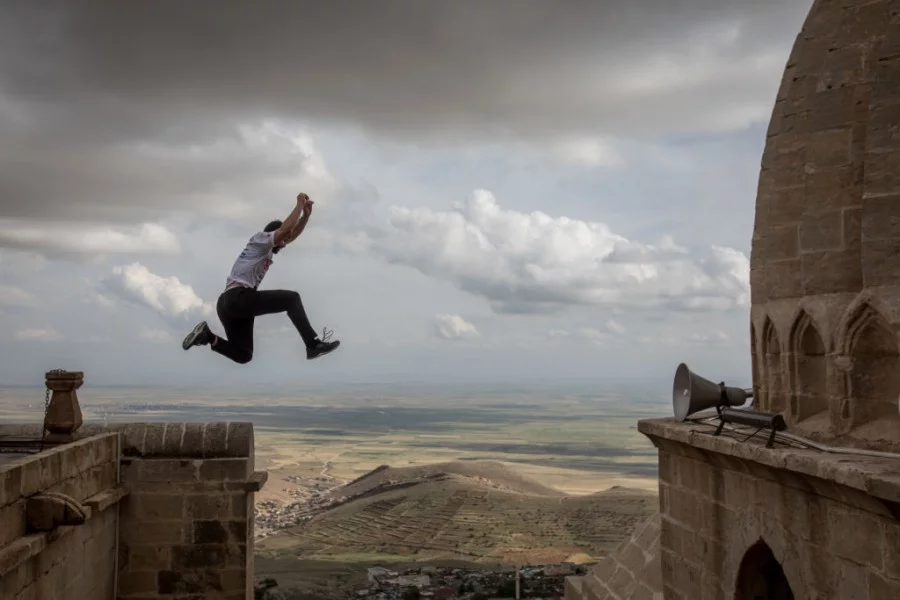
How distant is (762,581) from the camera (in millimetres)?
6883

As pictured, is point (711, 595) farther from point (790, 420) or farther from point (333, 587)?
point (333, 587)

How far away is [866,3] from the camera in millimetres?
6875

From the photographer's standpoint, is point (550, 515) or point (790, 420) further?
point (550, 515)

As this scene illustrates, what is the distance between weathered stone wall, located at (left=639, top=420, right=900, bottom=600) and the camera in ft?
16.4

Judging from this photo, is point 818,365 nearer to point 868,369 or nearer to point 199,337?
point 868,369

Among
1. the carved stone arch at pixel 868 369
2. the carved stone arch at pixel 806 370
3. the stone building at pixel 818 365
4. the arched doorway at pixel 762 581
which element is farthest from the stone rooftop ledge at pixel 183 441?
the carved stone arch at pixel 868 369

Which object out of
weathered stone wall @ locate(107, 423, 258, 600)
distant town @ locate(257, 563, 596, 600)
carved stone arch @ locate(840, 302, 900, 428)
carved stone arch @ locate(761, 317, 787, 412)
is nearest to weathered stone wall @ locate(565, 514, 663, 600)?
carved stone arch @ locate(761, 317, 787, 412)

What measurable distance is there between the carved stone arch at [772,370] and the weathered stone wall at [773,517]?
636 mm

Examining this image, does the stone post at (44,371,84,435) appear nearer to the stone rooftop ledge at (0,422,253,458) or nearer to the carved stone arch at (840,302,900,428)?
the stone rooftop ledge at (0,422,253,458)

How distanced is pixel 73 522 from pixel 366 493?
135 ft

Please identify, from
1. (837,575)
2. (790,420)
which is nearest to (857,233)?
(790,420)

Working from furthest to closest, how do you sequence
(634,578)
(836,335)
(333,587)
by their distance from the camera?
(333,587) < (634,578) < (836,335)

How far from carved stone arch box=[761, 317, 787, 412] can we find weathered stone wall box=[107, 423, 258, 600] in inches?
207

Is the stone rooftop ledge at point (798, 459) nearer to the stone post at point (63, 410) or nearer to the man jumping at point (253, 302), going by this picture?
Answer: the man jumping at point (253, 302)
